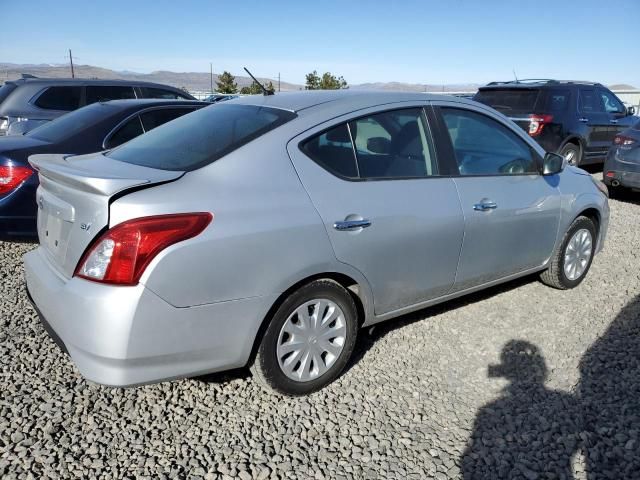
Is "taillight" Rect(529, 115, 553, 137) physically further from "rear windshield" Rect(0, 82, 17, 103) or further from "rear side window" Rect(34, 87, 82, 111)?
"rear windshield" Rect(0, 82, 17, 103)

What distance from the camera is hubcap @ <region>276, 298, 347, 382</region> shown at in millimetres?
2596

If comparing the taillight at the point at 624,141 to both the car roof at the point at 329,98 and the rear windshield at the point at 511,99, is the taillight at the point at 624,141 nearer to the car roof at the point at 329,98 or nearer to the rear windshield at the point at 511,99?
the rear windshield at the point at 511,99

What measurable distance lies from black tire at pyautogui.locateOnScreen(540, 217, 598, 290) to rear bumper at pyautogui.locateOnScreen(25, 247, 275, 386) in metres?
2.80

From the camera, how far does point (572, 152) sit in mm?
9391

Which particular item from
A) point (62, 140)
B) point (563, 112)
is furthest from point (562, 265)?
point (563, 112)

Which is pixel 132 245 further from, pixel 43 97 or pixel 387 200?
pixel 43 97

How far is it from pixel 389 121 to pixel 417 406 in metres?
1.66

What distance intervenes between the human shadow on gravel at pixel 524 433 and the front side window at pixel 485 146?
1364 millimetres

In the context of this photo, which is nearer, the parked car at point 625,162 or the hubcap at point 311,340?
the hubcap at point 311,340

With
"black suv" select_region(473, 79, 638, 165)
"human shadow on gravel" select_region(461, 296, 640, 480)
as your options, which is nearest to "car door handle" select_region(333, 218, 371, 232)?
"human shadow on gravel" select_region(461, 296, 640, 480)

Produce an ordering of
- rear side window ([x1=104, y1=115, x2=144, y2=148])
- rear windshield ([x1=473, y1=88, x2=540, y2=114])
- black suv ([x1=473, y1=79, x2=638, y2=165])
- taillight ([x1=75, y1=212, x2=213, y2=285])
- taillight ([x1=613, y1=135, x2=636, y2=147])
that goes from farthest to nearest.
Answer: rear windshield ([x1=473, y1=88, x2=540, y2=114]) < black suv ([x1=473, y1=79, x2=638, y2=165]) < taillight ([x1=613, y1=135, x2=636, y2=147]) < rear side window ([x1=104, y1=115, x2=144, y2=148]) < taillight ([x1=75, y1=212, x2=213, y2=285])

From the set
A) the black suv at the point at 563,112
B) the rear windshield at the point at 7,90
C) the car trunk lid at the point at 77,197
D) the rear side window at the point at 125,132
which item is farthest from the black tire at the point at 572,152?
the rear windshield at the point at 7,90

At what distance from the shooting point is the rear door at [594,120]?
934 centimetres

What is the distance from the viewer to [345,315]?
2787 mm
